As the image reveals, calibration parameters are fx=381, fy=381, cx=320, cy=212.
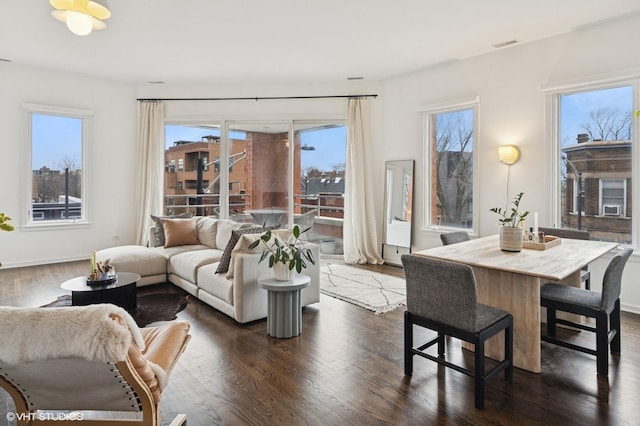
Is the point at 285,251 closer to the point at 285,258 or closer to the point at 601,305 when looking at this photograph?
the point at 285,258

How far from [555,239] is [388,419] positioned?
225 cm

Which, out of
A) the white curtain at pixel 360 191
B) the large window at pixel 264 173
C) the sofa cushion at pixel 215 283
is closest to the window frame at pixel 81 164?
the large window at pixel 264 173

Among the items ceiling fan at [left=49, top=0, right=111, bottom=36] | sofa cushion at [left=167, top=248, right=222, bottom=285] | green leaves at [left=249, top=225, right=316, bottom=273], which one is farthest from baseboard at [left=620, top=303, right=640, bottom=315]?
ceiling fan at [left=49, top=0, right=111, bottom=36]

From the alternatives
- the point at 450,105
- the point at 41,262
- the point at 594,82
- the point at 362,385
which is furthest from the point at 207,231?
the point at 594,82

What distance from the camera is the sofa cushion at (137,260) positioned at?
441cm

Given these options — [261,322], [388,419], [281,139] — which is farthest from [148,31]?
[388,419]

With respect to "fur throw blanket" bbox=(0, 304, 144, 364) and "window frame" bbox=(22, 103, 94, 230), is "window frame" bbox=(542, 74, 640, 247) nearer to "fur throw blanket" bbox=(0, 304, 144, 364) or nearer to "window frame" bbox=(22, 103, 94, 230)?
"fur throw blanket" bbox=(0, 304, 144, 364)

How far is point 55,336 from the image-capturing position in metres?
1.25

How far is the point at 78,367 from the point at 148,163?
595 cm

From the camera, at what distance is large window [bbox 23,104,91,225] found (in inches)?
234

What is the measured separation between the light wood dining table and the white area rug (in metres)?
1.30

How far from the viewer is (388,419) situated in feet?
6.73

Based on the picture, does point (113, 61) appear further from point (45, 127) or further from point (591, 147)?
point (591, 147)

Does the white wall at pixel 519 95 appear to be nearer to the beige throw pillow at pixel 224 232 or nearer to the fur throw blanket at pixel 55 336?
the beige throw pillow at pixel 224 232
